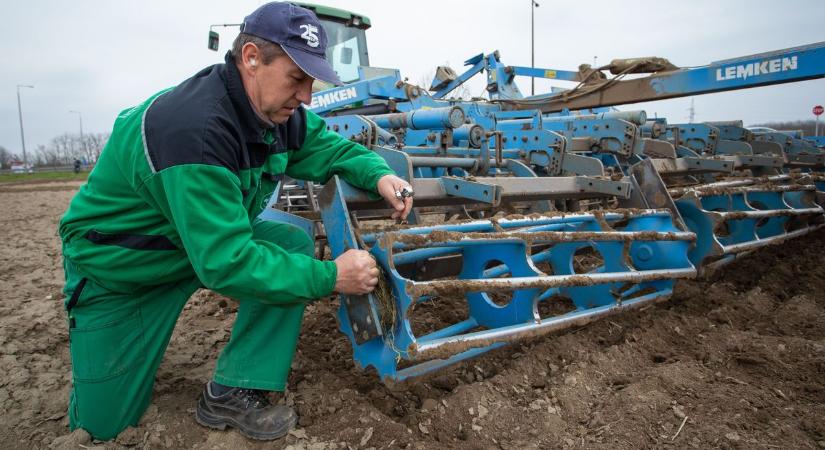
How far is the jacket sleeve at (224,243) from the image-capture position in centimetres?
168

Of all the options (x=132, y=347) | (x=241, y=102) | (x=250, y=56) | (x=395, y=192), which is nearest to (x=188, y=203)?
(x=241, y=102)

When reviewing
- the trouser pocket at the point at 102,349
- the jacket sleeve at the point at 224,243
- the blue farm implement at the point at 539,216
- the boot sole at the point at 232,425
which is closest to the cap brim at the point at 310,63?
the jacket sleeve at the point at 224,243

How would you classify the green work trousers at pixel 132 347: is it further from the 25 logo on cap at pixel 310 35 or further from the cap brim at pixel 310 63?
the 25 logo on cap at pixel 310 35

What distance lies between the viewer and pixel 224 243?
1.72 metres

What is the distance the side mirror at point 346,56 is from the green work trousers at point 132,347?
6409 mm

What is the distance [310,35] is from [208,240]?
77 cm

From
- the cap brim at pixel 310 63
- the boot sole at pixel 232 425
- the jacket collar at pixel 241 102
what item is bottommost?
the boot sole at pixel 232 425

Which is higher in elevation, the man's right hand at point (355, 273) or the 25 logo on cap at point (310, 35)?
the 25 logo on cap at point (310, 35)

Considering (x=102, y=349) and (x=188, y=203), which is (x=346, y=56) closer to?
(x=102, y=349)

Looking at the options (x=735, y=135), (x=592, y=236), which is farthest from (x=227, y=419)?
(x=735, y=135)

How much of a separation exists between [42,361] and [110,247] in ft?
4.86

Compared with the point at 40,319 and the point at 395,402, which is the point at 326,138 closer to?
the point at 395,402

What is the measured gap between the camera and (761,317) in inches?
120

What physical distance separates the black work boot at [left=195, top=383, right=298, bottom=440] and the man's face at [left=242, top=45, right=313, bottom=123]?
3.67 feet
